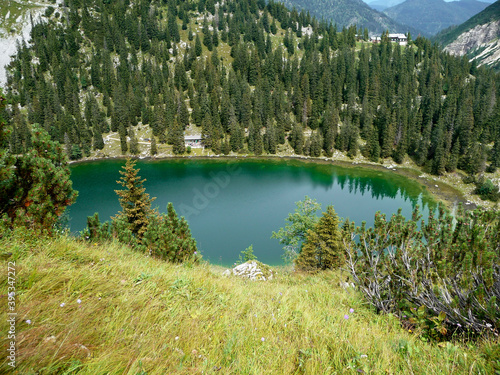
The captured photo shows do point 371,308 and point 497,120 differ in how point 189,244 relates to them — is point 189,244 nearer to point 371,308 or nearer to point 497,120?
point 371,308

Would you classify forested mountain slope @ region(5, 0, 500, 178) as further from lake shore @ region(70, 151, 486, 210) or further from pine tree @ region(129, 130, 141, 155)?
lake shore @ region(70, 151, 486, 210)

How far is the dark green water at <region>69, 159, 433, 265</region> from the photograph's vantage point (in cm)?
3550

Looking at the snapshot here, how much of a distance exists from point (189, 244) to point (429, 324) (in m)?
11.0

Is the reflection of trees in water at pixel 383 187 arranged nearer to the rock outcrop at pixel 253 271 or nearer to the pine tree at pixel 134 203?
the rock outcrop at pixel 253 271


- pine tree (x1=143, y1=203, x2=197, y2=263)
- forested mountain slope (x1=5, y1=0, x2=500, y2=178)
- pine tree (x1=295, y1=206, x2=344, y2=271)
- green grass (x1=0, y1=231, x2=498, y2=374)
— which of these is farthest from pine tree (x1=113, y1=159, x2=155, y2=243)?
forested mountain slope (x1=5, y1=0, x2=500, y2=178)

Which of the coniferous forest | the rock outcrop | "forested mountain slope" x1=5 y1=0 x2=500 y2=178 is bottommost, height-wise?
the rock outcrop

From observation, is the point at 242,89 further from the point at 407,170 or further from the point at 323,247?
the point at 323,247

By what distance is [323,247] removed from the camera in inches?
714

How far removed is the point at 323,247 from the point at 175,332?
16.2m

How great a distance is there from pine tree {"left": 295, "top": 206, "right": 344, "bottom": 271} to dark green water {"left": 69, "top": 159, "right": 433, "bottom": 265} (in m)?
11.5

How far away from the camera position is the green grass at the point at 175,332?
2525 millimetres

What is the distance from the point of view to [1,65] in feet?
338

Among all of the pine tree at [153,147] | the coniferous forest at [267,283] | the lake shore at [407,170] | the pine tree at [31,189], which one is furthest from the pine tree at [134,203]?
the pine tree at [153,147]

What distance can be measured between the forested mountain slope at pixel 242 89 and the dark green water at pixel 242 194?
10.3m
